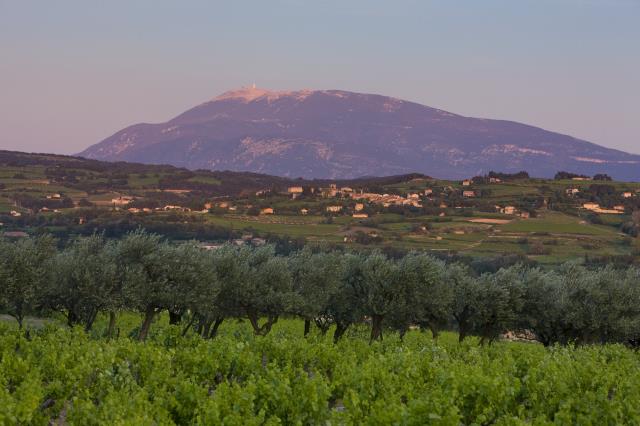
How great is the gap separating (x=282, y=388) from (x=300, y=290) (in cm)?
2447

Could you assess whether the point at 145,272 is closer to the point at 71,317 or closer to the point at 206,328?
the point at 71,317

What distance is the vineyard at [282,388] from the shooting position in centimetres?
1725

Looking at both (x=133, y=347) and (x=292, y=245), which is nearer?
(x=133, y=347)

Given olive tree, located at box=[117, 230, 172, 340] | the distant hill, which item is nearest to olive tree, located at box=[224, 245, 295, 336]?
olive tree, located at box=[117, 230, 172, 340]

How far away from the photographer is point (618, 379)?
83.3 feet

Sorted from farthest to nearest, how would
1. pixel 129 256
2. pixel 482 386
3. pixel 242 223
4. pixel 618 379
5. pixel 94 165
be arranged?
pixel 94 165, pixel 242 223, pixel 129 256, pixel 618 379, pixel 482 386

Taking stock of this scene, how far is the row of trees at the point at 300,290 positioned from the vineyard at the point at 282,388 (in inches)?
299

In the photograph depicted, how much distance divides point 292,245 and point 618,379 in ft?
274

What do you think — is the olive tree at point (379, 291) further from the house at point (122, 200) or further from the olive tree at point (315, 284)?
the house at point (122, 200)

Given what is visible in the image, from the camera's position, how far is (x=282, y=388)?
760 inches

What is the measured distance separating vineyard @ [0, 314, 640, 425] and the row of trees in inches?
299

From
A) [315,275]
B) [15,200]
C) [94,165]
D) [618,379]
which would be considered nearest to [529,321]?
[315,275]

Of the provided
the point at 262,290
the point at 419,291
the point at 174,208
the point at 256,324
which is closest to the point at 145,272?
the point at 262,290

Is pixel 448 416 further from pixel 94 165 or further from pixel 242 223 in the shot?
pixel 94 165
